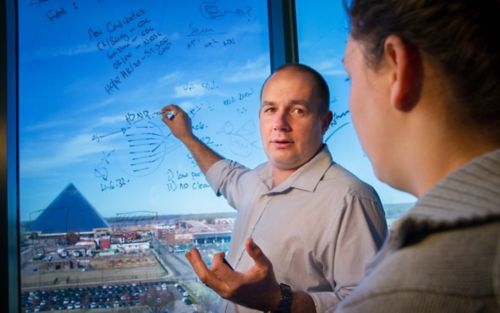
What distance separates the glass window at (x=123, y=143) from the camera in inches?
57.9

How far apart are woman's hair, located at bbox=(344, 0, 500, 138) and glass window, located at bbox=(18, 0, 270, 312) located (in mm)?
1208

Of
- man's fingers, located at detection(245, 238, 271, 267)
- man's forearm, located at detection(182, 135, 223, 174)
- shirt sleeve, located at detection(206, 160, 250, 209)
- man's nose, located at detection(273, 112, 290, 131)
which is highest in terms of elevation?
man's nose, located at detection(273, 112, 290, 131)

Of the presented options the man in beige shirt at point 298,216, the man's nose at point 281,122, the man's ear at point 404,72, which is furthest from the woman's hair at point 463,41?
the man's nose at point 281,122

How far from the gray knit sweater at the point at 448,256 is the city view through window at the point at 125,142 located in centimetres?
121

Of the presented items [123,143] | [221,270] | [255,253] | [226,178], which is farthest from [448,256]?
[123,143]

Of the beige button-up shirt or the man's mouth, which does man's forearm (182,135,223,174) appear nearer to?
the beige button-up shirt

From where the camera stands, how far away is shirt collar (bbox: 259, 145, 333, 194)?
1.29 metres

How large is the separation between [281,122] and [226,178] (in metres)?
0.38

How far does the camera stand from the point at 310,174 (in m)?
1.31

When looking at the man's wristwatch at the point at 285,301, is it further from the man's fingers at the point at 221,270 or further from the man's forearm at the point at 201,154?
the man's forearm at the point at 201,154

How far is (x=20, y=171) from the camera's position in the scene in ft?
4.79

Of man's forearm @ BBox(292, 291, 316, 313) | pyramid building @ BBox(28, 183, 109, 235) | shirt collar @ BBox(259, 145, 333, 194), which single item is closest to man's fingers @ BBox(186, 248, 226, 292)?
man's forearm @ BBox(292, 291, 316, 313)

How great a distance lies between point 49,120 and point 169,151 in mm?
456

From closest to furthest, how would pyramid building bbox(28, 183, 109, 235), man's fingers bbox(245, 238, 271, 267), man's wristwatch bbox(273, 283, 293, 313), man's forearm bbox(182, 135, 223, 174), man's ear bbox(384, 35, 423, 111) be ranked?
man's ear bbox(384, 35, 423, 111) < man's fingers bbox(245, 238, 271, 267) < man's wristwatch bbox(273, 283, 293, 313) < pyramid building bbox(28, 183, 109, 235) < man's forearm bbox(182, 135, 223, 174)
